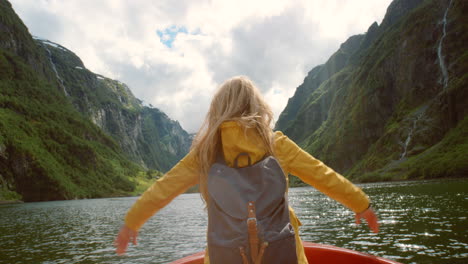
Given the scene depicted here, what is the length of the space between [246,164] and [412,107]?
152577 millimetres

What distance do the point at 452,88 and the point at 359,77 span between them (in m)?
71.2

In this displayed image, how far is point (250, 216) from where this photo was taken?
2.75 m

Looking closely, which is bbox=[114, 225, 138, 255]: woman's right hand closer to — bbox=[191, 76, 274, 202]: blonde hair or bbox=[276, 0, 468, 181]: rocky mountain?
bbox=[191, 76, 274, 202]: blonde hair

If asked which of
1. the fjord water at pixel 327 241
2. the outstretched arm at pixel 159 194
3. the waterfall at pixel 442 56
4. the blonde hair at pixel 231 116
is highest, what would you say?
the waterfall at pixel 442 56

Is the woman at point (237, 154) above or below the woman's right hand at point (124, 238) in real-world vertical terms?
above

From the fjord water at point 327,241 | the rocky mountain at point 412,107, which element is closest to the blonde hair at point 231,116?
the fjord water at point 327,241

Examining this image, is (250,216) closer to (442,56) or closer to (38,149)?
(442,56)

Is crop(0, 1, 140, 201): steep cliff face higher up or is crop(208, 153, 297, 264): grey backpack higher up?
crop(0, 1, 140, 201): steep cliff face

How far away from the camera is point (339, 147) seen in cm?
16562

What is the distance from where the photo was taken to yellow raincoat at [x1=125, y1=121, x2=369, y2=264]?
120 inches

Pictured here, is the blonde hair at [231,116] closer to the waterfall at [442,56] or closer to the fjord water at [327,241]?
the fjord water at [327,241]

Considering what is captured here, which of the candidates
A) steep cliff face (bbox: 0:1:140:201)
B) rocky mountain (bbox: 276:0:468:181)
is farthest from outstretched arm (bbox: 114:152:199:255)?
steep cliff face (bbox: 0:1:140:201)

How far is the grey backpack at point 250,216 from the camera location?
2.71 meters

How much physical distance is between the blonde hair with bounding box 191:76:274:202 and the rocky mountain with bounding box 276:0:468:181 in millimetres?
97372
